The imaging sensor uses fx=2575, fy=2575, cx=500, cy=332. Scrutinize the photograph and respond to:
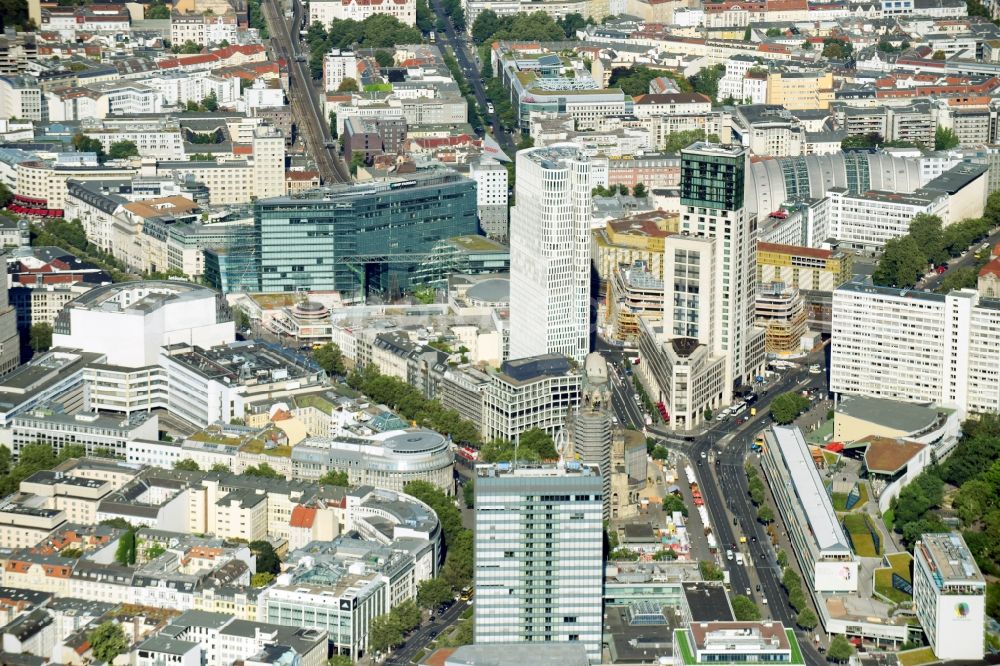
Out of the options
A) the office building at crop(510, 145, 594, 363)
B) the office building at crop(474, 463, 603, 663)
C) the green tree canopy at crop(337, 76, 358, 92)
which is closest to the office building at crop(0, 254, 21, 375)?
the office building at crop(510, 145, 594, 363)

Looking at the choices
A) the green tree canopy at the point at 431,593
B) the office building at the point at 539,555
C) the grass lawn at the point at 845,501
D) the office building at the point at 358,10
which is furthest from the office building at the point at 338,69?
the office building at the point at 539,555

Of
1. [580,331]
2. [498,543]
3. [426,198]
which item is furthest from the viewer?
[426,198]

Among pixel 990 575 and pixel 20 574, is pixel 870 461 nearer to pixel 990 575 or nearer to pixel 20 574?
pixel 990 575

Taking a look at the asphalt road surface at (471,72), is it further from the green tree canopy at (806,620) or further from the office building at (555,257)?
the green tree canopy at (806,620)

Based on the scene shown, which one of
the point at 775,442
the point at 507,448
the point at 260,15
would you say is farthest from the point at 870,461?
the point at 260,15

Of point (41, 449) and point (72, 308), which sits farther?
point (72, 308)

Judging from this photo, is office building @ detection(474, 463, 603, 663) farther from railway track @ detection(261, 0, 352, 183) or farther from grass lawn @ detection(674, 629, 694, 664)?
railway track @ detection(261, 0, 352, 183)

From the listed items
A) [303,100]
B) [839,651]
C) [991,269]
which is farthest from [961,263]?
[303,100]
